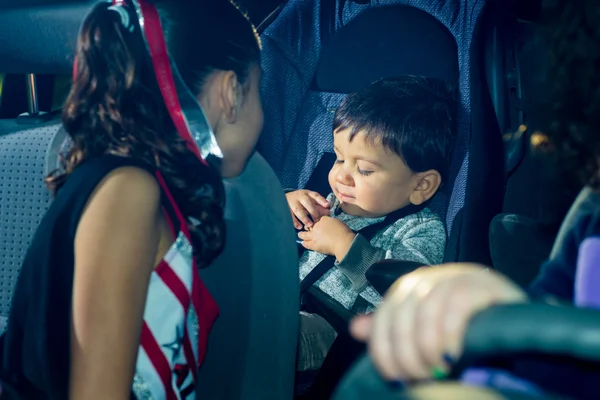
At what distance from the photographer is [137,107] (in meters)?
0.92

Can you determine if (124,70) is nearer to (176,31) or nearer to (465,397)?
(176,31)

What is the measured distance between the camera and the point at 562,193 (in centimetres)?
111

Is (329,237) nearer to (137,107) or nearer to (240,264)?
(240,264)

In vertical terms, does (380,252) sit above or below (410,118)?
below

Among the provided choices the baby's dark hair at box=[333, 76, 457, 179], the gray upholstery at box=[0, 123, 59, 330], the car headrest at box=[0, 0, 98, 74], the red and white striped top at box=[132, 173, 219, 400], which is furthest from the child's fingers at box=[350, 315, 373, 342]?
the baby's dark hair at box=[333, 76, 457, 179]

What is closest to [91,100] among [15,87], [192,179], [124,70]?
[124,70]

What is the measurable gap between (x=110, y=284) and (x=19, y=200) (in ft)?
1.16

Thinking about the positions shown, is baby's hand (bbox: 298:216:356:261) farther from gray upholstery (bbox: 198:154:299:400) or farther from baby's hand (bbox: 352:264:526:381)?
baby's hand (bbox: 352:264:526:381)

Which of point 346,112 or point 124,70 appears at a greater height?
point 124,70

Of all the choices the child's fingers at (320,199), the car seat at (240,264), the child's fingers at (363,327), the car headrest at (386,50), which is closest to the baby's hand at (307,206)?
the child's fingers at (320,199)

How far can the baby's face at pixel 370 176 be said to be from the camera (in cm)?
140

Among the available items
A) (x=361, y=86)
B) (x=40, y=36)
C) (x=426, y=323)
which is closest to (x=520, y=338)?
(x=426, y=323)

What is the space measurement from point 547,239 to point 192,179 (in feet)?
1.90

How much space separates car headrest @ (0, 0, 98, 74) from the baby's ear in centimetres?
74
